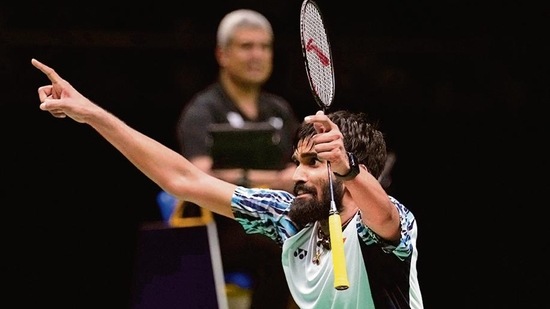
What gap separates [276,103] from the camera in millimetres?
5332

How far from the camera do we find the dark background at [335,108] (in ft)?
20.7

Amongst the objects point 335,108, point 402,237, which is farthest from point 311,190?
point 335,108

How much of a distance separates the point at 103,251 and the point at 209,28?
1.07 m

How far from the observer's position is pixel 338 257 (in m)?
3.33

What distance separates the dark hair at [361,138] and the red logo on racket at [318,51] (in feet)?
0.50

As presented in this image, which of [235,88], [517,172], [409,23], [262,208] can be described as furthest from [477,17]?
[262,208]

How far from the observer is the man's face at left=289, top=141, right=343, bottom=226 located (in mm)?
3777

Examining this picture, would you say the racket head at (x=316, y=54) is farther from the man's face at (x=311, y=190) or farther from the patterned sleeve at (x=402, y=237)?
the patterned sleeve at (x=402, y=237)

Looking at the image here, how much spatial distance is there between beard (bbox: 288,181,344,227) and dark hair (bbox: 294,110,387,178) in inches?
3.9

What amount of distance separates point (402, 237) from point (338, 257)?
33 cm

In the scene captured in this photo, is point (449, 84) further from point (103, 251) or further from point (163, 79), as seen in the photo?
point (103, 251)

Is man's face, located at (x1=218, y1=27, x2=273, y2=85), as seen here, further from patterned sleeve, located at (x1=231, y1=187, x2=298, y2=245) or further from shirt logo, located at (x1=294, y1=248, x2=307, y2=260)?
shirt logo, located at (x1=294, y1=248, x2=307, y2=260)

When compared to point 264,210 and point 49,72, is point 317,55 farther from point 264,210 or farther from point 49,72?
point 49,72

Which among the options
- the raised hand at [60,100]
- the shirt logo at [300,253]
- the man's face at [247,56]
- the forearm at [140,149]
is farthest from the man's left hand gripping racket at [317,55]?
the man's face at [247,56]
